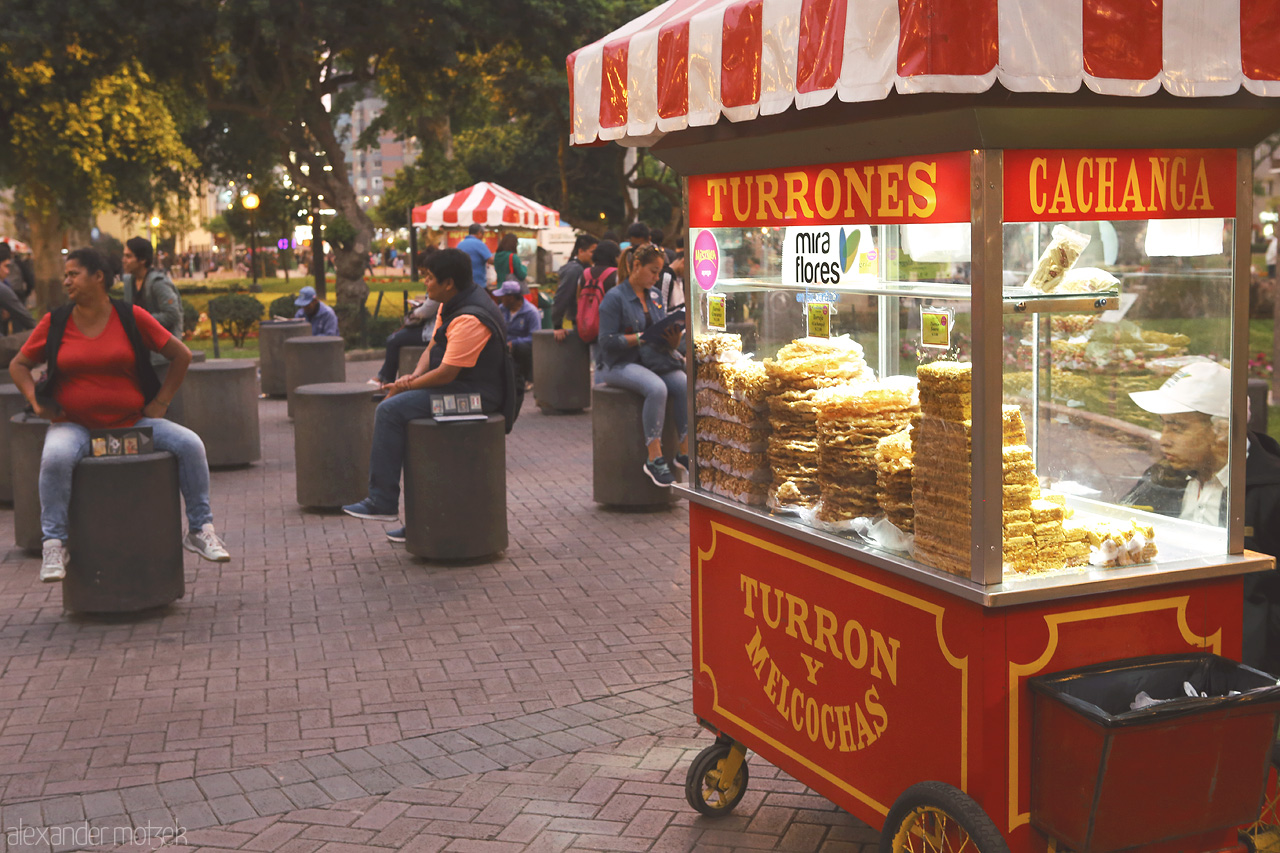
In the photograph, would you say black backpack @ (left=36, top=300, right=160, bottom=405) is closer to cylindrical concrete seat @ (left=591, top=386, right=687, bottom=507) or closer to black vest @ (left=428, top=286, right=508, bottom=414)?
black vest @ (left=428, top=286, right=508, bottom=414)

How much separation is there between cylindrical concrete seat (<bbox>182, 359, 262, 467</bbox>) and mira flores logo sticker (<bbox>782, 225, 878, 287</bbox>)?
7.90 metres

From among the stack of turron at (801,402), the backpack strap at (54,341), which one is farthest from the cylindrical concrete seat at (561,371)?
the stack of turron at (801,402)

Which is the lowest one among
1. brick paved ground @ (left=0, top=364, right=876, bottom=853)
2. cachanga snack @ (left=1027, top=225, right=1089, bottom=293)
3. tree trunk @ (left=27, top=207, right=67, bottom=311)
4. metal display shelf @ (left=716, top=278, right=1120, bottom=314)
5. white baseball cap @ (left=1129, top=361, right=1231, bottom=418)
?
brick paved ground @ (left=0, top=364, right=876, bottom=853)

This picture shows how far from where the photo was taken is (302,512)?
30.3 feet

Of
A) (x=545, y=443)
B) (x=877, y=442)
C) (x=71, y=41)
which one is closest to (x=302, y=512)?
(x=545, y=443)

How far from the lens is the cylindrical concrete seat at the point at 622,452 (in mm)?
9008

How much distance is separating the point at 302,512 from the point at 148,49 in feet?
46.7

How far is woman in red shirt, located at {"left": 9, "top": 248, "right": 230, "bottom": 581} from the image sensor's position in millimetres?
6555

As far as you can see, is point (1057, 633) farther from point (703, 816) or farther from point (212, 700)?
point (212, 700)

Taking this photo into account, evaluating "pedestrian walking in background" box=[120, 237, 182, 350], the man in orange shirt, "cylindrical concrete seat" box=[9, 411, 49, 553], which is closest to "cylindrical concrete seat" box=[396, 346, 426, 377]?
"pedestrian walking in background" box=[120, 237, 182, 350]

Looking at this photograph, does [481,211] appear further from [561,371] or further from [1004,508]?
[1004,508]

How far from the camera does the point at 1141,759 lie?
9.62 ft

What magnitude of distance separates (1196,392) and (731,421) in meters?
1.47

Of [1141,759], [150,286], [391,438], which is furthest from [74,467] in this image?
[1141,759]
